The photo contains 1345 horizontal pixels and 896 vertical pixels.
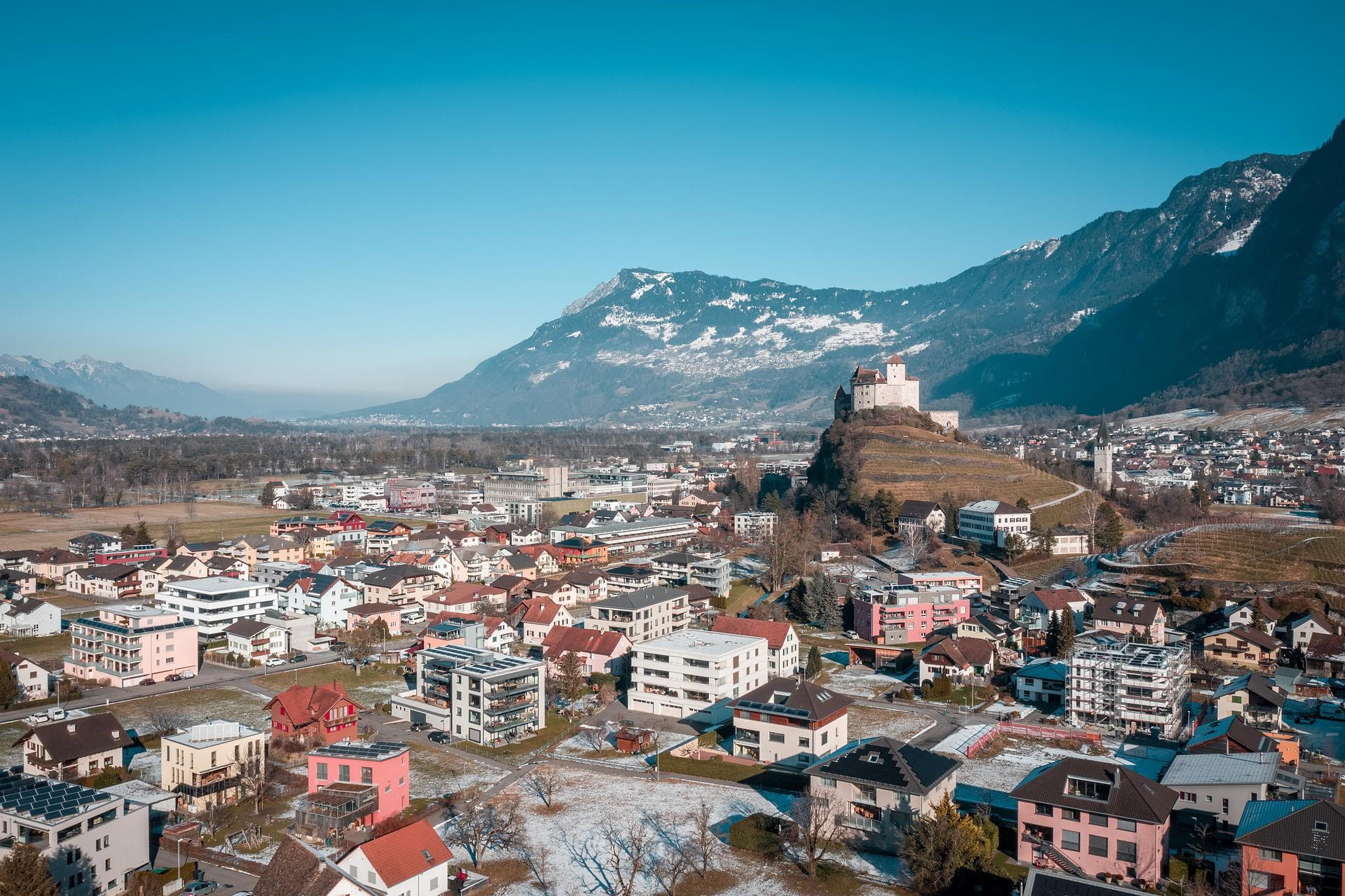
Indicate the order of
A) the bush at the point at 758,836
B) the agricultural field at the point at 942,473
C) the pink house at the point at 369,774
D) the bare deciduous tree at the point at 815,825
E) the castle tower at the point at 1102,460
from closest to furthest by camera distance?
the bare deciduous tree at the point at 815,825 → the bush at the point at 758,836 → the pink house at the point at 369,774 → the agricultural field at the point at 942,473 → the castle tower at the point at 1102,460

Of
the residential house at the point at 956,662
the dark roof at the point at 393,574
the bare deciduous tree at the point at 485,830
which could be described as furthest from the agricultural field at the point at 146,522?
the residential house at the point at 956,662

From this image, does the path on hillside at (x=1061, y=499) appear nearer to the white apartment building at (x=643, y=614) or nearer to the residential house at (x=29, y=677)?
the white apartment building at (x=643, y=614)

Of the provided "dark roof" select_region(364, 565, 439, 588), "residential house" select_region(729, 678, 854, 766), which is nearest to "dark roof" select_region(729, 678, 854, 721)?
"residential house" select_region(729, 678, 854, 766)

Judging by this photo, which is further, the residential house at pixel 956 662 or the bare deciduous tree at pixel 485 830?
the residential house at pixel 956 662

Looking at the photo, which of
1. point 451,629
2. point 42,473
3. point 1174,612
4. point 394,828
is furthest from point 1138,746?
point 42,473

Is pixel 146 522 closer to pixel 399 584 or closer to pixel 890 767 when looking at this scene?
pixel 399 584

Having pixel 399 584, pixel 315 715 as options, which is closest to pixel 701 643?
pixel 315 715
